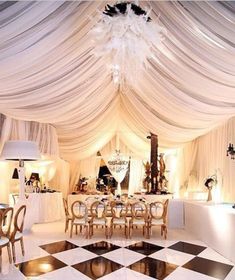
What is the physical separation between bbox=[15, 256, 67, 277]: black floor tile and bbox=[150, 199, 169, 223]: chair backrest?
8.28ft

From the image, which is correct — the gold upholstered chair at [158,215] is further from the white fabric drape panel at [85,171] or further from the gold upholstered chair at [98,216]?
the white fabric drape panel at [85,171]

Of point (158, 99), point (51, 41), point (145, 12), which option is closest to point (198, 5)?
point (145, 12)

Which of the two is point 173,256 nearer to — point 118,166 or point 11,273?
point 11,273

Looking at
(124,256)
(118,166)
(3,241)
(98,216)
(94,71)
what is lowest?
(124,256)

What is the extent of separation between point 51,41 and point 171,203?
18.4 ft

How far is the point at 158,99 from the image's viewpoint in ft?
18.0

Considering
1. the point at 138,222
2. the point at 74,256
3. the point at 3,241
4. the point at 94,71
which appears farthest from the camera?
the point at 138,222

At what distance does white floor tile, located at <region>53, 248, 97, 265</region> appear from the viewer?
→ 4559mm

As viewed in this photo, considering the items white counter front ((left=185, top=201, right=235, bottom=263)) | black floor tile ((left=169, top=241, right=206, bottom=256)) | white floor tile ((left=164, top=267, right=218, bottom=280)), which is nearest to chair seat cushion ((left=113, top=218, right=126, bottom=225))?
black floor tile ((left=169, top=241, right=206, bottom=256))

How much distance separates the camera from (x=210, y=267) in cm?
429

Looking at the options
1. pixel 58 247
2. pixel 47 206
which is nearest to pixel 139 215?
pixel 58 247

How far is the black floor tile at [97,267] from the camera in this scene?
398cm

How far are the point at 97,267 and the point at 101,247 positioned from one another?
119 cm

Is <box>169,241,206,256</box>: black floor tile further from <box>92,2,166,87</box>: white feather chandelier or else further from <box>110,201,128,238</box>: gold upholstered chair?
<box>92,2,166,87</box>: white feather chandelier
